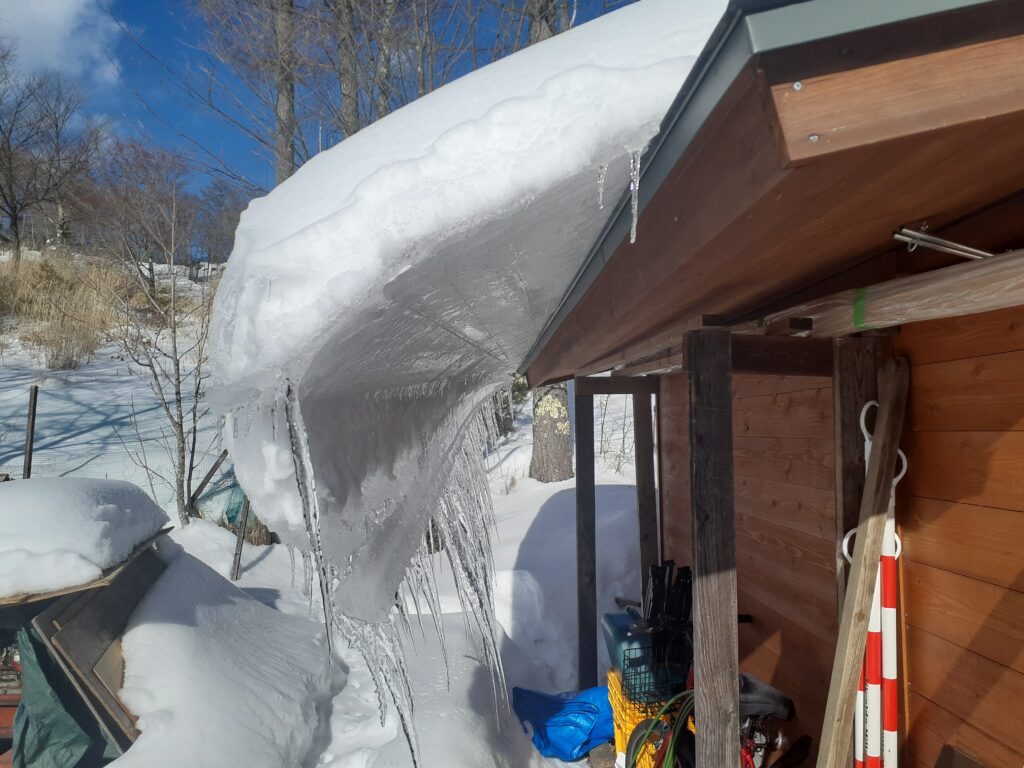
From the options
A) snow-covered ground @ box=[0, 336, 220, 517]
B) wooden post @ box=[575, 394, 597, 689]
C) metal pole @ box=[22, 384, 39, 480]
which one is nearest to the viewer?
wooden post @ box=[575, 394, 597, 689]

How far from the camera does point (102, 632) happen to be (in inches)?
133

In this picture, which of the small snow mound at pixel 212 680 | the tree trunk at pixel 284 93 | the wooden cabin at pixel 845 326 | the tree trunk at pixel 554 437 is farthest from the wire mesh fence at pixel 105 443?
the wooden cabin at pixel 845 326

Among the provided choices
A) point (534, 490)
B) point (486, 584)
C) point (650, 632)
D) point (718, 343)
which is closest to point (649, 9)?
point (718, 343)

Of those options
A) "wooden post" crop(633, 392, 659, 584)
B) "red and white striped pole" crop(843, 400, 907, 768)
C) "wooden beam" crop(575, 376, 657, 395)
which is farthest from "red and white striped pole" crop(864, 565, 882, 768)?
"wooden post" crop(633, 392, 659, 584)

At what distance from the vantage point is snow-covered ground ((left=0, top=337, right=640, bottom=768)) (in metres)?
3.16

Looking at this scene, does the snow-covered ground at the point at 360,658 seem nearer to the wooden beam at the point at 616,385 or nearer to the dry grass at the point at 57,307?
the wooden beam at the point at 616,385

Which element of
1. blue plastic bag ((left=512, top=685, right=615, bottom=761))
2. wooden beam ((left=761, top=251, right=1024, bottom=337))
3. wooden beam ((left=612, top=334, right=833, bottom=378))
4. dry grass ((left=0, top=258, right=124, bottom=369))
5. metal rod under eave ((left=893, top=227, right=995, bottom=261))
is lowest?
blue plastic bag ((left=512, top=685, right=615, bottom=761))

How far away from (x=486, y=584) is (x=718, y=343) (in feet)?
5.89

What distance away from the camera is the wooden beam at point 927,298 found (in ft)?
4.02

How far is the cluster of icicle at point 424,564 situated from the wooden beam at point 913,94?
27.6 inches

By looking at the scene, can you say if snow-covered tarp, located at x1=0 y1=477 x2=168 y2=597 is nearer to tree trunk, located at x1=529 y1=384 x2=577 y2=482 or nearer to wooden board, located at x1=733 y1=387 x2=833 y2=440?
wooden board, located at x1=733 y1=387 x2=833 y2=440

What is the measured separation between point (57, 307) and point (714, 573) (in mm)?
16262

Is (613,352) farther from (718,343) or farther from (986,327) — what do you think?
(986,327)

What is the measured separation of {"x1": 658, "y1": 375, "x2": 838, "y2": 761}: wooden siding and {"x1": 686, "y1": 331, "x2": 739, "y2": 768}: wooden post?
0.85 meters
